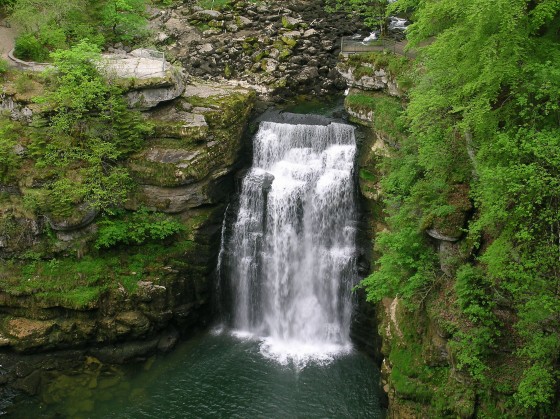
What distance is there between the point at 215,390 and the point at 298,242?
747 cm

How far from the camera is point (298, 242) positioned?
25.0 metres

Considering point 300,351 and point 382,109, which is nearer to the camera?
point 382,109

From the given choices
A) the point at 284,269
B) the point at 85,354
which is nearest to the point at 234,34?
the point at 284,269

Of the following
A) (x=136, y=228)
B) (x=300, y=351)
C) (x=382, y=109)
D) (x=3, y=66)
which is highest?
(x=3, y=66)

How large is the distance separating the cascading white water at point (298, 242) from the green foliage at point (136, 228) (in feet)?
11.0

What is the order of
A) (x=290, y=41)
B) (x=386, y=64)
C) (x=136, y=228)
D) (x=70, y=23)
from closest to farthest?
1. (x=136, y=228)
2. (x=386, y=64)
3. (x=70, y=23)
4. (x=290, y=41)

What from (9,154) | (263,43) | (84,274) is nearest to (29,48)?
(9,154)

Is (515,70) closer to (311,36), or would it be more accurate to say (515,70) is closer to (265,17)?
(311,36)

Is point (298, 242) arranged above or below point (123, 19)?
below

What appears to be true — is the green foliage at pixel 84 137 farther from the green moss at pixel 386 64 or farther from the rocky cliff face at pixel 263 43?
the green moss at pixel 386 64

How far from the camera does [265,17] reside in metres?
35.9

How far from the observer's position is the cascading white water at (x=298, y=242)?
80.6ft

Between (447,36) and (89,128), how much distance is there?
1544 centimetres

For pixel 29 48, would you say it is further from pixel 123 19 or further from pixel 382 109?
pixel 382 109
